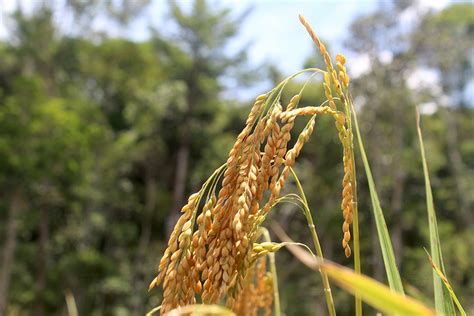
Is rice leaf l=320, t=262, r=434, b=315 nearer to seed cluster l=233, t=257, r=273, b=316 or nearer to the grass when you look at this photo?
the grass

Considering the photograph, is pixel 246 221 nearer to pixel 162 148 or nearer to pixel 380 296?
pixel 380 296

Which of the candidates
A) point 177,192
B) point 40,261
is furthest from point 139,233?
point 40,261

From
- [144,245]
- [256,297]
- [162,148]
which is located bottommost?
[256,297]

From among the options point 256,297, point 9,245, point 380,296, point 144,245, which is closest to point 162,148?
point 144,245

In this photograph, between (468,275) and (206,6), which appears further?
(206,6)

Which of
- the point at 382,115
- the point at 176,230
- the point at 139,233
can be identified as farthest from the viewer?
the point at 139,233

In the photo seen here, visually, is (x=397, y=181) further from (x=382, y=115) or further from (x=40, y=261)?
(x=40, y=261)

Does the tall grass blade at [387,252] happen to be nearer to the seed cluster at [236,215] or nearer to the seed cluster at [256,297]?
the seed cluster at [236,215]
